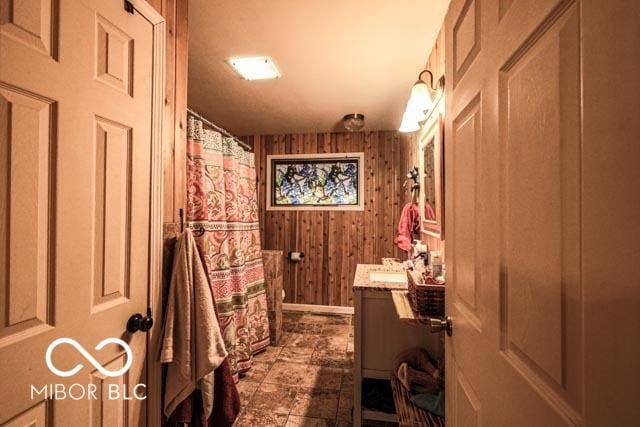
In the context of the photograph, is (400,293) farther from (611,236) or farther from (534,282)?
(611,236)

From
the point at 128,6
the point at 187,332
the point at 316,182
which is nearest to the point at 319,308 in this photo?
the point at 316,182

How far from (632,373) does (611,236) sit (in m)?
0.15

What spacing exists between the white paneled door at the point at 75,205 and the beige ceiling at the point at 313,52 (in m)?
0.76

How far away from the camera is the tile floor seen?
178cm

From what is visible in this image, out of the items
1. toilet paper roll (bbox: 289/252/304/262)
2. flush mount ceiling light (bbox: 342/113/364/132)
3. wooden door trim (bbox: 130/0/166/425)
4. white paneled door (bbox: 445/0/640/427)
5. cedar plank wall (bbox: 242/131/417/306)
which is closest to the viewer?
white paneled door (bbox: 445/0/640/427)

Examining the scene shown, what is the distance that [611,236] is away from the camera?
33 centimetres

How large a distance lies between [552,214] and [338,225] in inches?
132

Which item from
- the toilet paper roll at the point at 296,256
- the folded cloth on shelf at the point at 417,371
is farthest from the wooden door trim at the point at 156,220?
the toilet paper roll at the point at 296,256

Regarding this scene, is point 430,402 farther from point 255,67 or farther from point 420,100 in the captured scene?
point 255,67

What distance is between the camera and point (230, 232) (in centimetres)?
221

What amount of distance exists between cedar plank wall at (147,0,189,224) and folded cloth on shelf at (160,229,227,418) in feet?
0.65

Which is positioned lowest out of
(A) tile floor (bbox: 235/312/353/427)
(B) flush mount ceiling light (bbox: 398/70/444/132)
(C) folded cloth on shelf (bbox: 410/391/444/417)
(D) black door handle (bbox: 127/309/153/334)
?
(A) tile floor (bbox: 235/312/353/427)

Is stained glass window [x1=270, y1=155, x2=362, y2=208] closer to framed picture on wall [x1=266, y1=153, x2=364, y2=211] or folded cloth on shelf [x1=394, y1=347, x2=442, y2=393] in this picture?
framed picture on wall [x1=266, y1=153, x2=364, y2=211]

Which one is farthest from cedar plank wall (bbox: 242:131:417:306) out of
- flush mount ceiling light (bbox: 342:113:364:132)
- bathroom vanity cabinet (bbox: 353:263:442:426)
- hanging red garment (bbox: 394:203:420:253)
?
bathroom vanity cabinet (bbox: 353:263:442:426)
